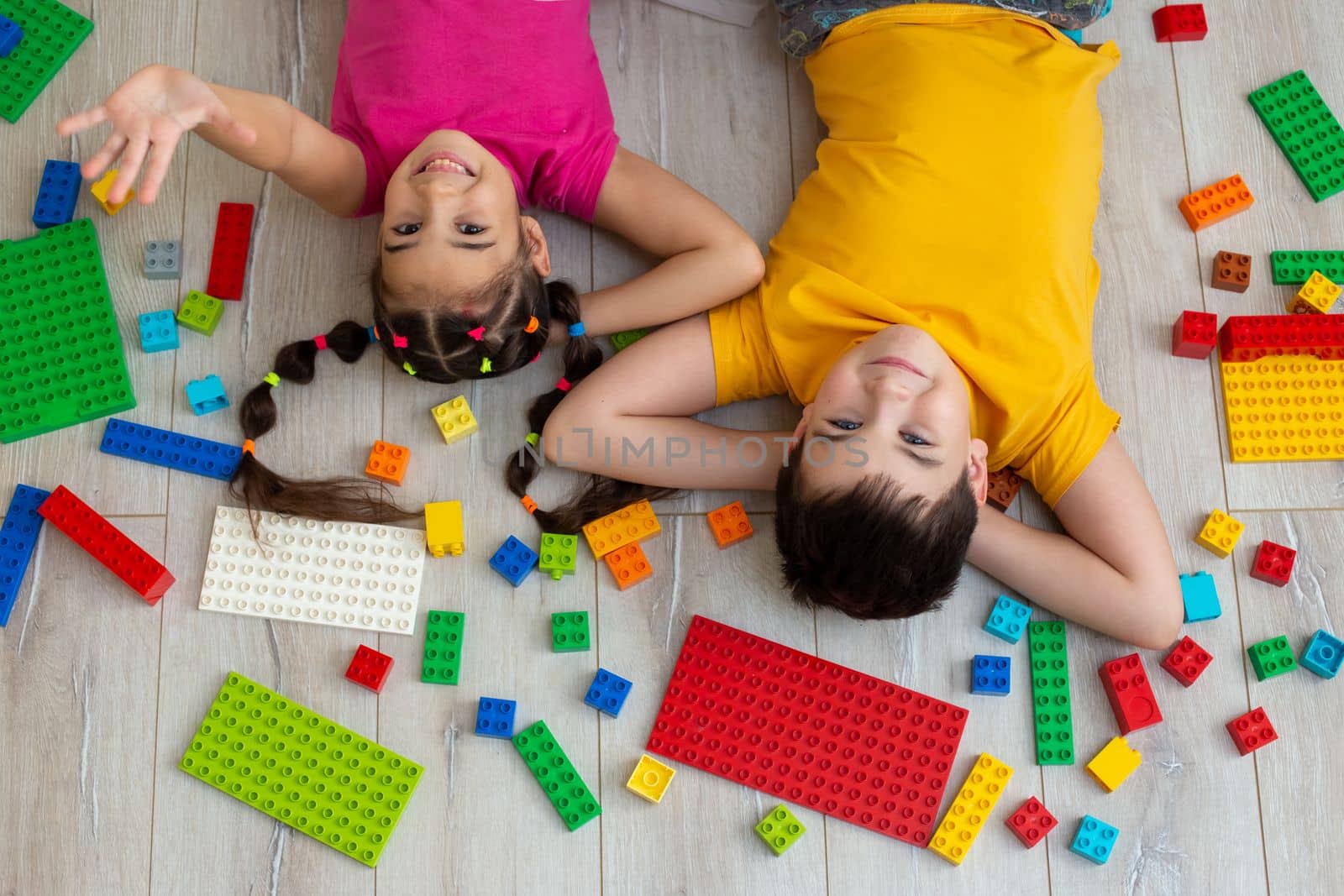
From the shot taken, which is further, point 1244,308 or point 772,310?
point 1244,308

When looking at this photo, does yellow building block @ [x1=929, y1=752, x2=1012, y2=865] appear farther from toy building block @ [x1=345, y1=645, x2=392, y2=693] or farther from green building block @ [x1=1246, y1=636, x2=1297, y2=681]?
toy building block @ [x1=345, y1=645, x2=392, y2=693]

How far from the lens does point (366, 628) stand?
1318mm

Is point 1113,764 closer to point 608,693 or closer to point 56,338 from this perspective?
point 608,693

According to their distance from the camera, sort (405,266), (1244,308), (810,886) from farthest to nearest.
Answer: (1244,308) < (810,886) < (405,266)

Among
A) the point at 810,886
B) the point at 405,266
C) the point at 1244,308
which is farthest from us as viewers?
the point at 1244,308

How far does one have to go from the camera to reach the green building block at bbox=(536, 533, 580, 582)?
133 centimetres

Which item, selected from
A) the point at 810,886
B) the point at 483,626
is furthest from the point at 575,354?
the point at 810,886

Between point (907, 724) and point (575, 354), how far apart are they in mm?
603

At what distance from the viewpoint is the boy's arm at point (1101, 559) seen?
4.11 ft

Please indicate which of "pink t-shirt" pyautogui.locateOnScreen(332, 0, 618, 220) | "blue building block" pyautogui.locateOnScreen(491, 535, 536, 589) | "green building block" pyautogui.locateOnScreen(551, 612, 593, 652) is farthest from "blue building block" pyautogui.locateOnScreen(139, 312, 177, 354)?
"green building block" pyautogui.locateOnScreen(551, 612, 593, 652)

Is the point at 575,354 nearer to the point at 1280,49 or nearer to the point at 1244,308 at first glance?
the point at 1244,308

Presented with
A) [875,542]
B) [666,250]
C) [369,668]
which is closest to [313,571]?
[369,668]

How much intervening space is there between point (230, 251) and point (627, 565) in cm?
66

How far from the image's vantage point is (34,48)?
1.47 meters
